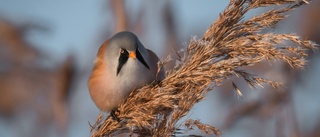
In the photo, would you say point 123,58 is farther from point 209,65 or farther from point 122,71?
point 209,65

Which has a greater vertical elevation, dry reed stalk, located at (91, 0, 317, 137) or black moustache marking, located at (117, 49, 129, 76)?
black moustache marking, located at (117, 49, 129, 76)

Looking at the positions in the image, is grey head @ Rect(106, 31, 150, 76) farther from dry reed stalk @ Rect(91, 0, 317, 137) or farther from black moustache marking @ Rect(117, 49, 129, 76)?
dry reed stalk @ Rect(91, 0, 317, 137)

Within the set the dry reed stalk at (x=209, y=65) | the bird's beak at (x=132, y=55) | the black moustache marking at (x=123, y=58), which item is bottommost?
the dry reed stalk at (x=209, y=65)

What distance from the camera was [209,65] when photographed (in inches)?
101

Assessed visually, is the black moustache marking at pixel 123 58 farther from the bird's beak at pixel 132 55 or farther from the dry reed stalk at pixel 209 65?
the dry reed stalk at pixel 209 65

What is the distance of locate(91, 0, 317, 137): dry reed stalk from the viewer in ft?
8.32

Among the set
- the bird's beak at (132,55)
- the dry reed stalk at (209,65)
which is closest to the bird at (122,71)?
the bird's beak at (132,55)

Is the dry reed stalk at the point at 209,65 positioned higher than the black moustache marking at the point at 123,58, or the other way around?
the black moustache marking at the point at 123,58

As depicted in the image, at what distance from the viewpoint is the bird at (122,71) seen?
2898mm

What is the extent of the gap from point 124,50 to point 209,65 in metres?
0.51

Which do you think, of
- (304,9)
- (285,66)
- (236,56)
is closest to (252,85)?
(236,56)

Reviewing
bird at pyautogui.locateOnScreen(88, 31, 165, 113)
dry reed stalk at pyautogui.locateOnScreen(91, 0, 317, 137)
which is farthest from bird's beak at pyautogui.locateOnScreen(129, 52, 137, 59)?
dry reed stalk at pyautogui.locateOnScreen(91, 0, 317, 137)

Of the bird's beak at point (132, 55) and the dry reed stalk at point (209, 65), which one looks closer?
the dry reed stalk at point (209, 65)

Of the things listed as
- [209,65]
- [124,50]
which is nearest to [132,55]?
[124,50]
